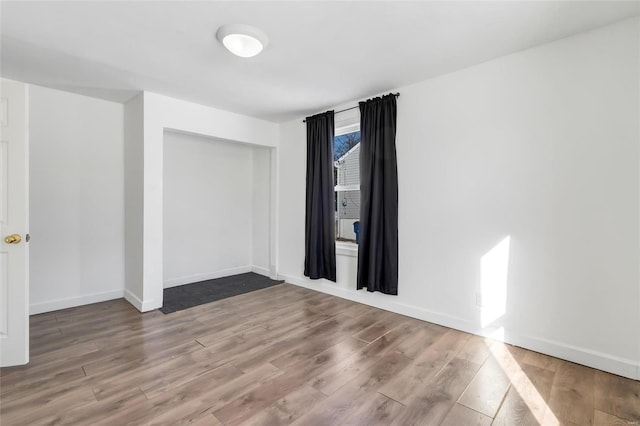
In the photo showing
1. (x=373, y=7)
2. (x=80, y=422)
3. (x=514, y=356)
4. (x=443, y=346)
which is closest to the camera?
(x=80, y=422)

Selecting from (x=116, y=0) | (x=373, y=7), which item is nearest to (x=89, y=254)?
(x=116, y=0)

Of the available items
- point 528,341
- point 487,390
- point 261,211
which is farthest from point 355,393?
point 261,211

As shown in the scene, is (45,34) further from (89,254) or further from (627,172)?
(627,172)

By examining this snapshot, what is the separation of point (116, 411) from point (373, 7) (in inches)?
116

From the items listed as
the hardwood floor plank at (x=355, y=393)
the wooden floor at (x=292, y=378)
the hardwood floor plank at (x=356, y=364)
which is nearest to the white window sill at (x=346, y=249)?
the wooden floor at (x=292, y=378)

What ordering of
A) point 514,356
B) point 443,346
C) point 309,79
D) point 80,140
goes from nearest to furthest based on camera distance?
point 514,356
point 443,346
point 309,79
point 80,140

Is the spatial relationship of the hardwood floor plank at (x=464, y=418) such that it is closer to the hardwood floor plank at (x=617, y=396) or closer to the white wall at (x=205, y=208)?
the hardwood floor plank at (x=617, y=396)

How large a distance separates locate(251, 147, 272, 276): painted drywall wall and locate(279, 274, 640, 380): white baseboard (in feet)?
5.76

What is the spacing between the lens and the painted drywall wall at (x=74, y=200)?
10.8ft

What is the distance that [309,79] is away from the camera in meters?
3.05

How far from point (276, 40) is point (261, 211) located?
3212 millimetres

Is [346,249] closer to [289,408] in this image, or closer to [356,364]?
[356,364]

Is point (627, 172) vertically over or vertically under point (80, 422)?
over

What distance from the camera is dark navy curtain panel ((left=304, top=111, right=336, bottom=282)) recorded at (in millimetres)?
3949
